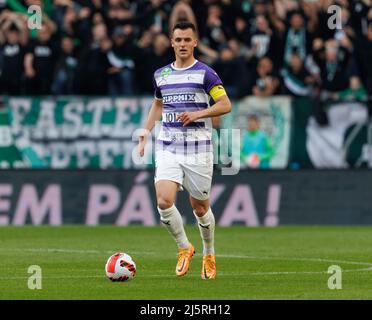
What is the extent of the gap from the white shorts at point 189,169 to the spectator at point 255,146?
9.33 meters

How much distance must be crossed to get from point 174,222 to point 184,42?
6.70ft

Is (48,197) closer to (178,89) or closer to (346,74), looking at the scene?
(346,74)

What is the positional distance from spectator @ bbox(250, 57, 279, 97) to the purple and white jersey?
31.6 ft

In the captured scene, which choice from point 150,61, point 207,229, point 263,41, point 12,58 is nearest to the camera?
point 207,229

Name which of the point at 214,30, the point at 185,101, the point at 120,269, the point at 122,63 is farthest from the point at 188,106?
the point at 214,30

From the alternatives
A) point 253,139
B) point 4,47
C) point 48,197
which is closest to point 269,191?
point 253,139

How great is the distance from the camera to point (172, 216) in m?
14.6

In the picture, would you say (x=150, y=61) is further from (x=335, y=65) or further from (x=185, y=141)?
(x=185, y=141)

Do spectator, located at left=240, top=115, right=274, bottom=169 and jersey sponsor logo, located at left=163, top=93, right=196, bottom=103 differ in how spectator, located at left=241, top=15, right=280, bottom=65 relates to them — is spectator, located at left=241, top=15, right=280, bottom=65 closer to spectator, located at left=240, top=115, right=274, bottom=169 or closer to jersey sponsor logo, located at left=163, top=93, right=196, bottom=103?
spectator, located at left=240, top=115, right=274, bottom=169

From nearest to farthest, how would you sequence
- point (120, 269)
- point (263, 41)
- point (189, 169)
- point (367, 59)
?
point (120, 269)
point (189, 169)
point (367, 59)
point (263, 41)

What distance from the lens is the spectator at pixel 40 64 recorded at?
25375 millimetres

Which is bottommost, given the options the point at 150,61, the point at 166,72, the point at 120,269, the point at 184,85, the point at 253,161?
the point at 253,161

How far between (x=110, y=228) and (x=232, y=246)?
457 centimetres

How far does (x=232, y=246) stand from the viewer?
64.3 feet
